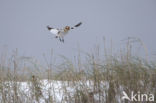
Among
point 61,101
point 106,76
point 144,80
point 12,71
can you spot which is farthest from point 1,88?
point 144,80

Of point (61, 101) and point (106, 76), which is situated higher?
point (106, 76)

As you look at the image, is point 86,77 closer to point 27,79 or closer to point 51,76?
point 51,76

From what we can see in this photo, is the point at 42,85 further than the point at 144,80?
Yes

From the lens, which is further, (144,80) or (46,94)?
(46,94)

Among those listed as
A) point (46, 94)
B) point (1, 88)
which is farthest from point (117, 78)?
point (1, 88)

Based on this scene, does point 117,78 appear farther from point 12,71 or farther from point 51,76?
point 12,71

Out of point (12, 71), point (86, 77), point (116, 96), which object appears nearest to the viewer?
point (116, 96)

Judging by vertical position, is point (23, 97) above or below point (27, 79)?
below

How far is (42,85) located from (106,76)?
1.28 ft

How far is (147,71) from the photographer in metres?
1.41

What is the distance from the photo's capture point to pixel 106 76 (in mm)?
1396

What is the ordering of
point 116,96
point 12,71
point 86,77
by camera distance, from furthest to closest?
1. point 12,71
2. point 86,77
3. point 116,96

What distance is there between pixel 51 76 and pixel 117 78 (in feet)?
1.25

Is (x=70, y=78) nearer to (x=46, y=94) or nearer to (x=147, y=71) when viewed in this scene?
(x=46, y=94)
